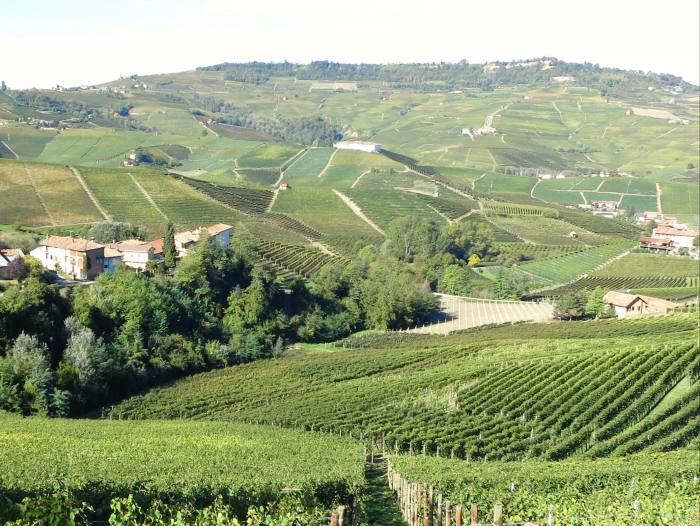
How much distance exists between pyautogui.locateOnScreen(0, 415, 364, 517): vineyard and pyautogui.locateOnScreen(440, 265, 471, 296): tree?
145 feet

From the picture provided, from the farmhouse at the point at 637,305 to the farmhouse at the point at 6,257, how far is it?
4766 centimetres

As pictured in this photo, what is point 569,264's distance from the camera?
88.4 meters

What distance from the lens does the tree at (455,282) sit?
7656 centimetres

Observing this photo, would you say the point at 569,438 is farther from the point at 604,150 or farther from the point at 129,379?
the point at 604,150

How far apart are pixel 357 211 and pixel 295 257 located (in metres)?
35.4

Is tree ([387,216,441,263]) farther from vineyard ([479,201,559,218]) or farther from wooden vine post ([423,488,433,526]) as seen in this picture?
wooden vine post ([423,488,433,526])

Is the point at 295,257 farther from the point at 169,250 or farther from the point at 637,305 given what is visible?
the point at 637,305

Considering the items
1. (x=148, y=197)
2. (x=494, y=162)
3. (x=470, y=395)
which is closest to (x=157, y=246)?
(x=148, y=197)

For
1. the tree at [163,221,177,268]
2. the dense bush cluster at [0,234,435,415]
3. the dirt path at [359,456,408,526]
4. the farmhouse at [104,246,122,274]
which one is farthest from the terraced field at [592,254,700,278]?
the dirt path at [359,456,408,526]

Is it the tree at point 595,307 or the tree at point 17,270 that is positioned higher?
the tree at point 17,270

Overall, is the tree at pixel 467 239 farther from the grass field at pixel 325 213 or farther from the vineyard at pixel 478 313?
the vineyard at pixel 478 313

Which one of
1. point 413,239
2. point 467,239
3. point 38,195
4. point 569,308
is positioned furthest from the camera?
point 467,239

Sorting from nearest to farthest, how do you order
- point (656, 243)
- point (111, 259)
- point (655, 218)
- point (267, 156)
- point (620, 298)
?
point (111, 259)
point (620, 298)
point (656, 243)
point (655, 218)
point (267, 156)

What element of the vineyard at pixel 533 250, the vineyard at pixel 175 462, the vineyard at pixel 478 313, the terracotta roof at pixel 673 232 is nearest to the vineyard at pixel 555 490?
the vineyard at pixel 175 462
